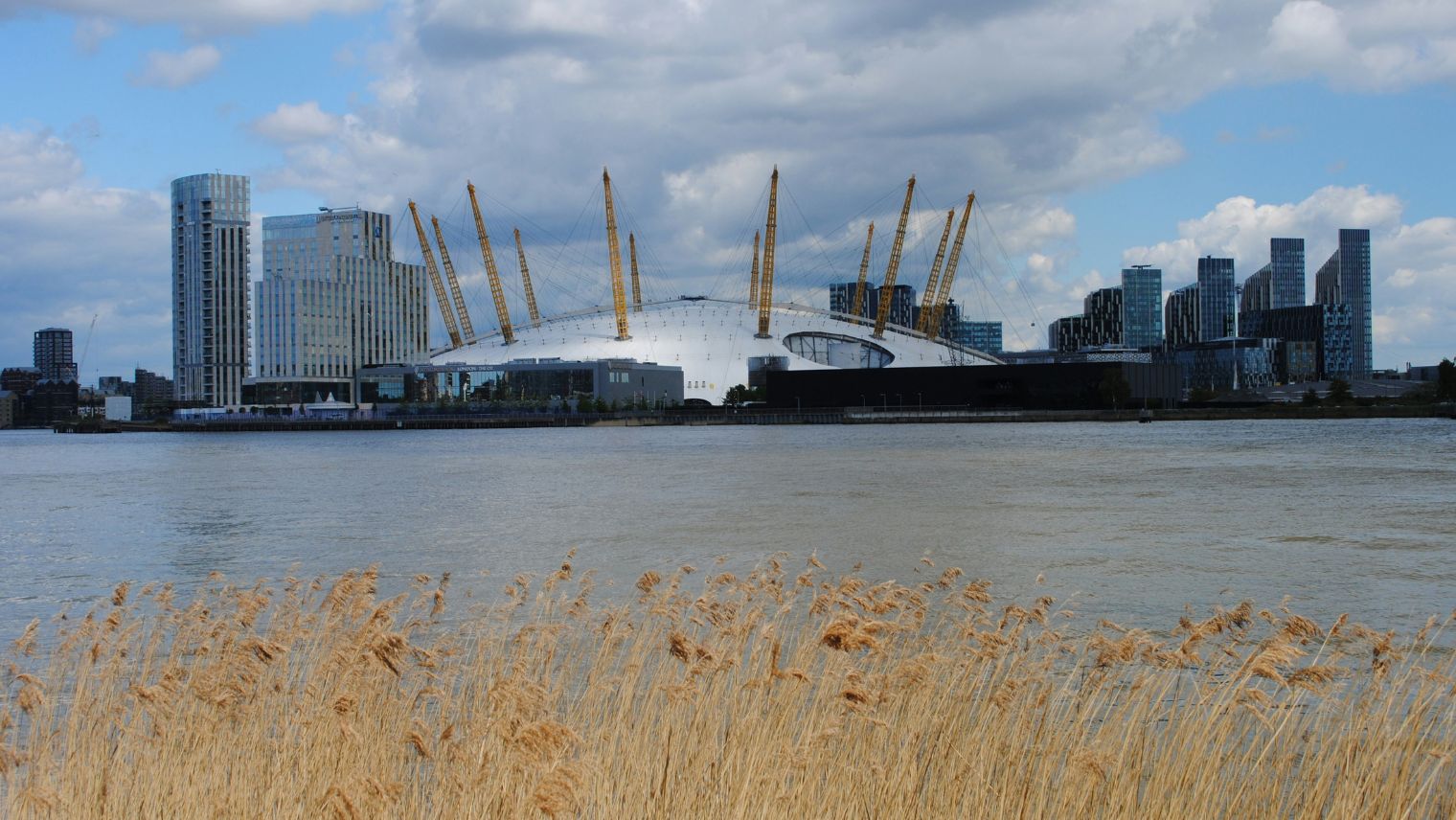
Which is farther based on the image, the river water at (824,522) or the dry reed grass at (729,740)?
the river water at (824,522)

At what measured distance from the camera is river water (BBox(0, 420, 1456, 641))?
27.1 metres

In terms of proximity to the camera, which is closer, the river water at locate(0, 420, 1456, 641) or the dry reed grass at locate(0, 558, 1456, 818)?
the dry reed grass at locate(0, 558, 1456, 818)

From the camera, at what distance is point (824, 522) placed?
42000 millimetres

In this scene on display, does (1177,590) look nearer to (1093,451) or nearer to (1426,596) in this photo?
(1426,596)

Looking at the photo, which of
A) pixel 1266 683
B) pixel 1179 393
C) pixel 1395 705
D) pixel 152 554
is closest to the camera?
pixel 1395 705

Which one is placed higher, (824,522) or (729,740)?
(729,740)

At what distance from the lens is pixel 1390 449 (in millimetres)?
91938

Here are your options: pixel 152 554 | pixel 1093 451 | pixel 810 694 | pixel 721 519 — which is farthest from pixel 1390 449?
pixel 810 694

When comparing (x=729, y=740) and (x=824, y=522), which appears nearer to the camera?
(x=729, y=740)

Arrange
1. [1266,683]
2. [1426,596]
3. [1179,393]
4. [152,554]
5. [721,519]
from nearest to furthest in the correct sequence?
[1266,683], [1426,596], [152,554], [721,519], [1179,393]

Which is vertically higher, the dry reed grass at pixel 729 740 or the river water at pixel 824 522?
the dry reed grass at pixel 729 740

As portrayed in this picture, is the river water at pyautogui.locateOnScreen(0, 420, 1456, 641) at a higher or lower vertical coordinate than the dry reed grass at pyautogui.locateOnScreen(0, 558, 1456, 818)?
lower

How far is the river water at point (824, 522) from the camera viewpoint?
88.8 feet

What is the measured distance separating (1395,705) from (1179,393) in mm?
193630
